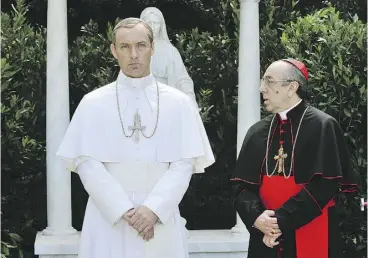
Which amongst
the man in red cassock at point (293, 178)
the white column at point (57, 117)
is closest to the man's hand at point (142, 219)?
the man in red cassock at point (293, 178)

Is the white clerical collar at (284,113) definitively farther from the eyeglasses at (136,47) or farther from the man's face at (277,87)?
the eyeglasses at (136,47)

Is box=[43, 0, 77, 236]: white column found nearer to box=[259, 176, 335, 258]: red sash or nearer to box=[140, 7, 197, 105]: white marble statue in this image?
box=[140, 7, 197, 105]: white marble statue

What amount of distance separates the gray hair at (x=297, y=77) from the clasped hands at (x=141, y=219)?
4.25ft

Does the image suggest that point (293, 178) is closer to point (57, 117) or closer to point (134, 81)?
point (134, 81)

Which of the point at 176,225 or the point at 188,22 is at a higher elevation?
the point at 188,22

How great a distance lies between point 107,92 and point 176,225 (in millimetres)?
1031

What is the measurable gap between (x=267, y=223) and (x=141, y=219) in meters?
0.84

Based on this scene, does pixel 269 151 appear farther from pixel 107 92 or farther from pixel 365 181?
pixel 365 181

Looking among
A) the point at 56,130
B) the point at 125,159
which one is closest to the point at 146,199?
the point at 125,159

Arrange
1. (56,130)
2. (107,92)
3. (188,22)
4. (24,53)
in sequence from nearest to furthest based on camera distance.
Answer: (107,92) < (56,130) < (24,53) < (188,22)

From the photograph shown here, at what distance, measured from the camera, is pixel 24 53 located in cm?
888

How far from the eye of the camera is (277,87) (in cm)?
515

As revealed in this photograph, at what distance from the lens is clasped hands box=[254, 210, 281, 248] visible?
5.05 meters

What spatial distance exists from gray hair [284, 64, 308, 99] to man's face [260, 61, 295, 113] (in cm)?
3
